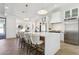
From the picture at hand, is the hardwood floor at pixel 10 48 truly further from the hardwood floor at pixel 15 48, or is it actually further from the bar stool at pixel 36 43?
the bar stool at pixel 36 43

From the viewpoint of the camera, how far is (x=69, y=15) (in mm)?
2271

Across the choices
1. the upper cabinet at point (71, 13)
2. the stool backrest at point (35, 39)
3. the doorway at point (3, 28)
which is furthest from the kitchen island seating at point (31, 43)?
the upper cabinet at point (71, 13)

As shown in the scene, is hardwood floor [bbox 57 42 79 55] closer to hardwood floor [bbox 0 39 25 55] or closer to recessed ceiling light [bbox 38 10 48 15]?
recessed ceiling light [bbox 38 10 48 15]

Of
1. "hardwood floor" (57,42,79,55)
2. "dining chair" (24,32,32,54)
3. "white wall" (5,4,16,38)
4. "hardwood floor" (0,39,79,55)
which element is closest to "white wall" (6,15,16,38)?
"white wall" (5,4,16,38)

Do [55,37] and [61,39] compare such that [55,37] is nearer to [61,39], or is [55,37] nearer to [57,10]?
[61,39]

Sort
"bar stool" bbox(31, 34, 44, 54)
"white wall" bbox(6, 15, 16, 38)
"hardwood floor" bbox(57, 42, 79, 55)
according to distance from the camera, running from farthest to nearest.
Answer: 1. "bar stool" bbox(31, 34, 44, 54)
2. "white wall" bbox(6, 15, 16, 38)
3. "hardwood floor" bbox(57, 42, 79, 55)

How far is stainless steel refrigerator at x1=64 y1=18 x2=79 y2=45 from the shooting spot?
2.23 m

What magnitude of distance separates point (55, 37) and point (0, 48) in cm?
121

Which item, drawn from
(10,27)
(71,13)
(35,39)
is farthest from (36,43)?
(71,13)

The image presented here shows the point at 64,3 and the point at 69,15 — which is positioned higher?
the point at 64,3

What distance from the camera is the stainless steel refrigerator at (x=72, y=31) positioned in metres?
2.23

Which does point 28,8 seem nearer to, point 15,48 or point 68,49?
point 15,48
